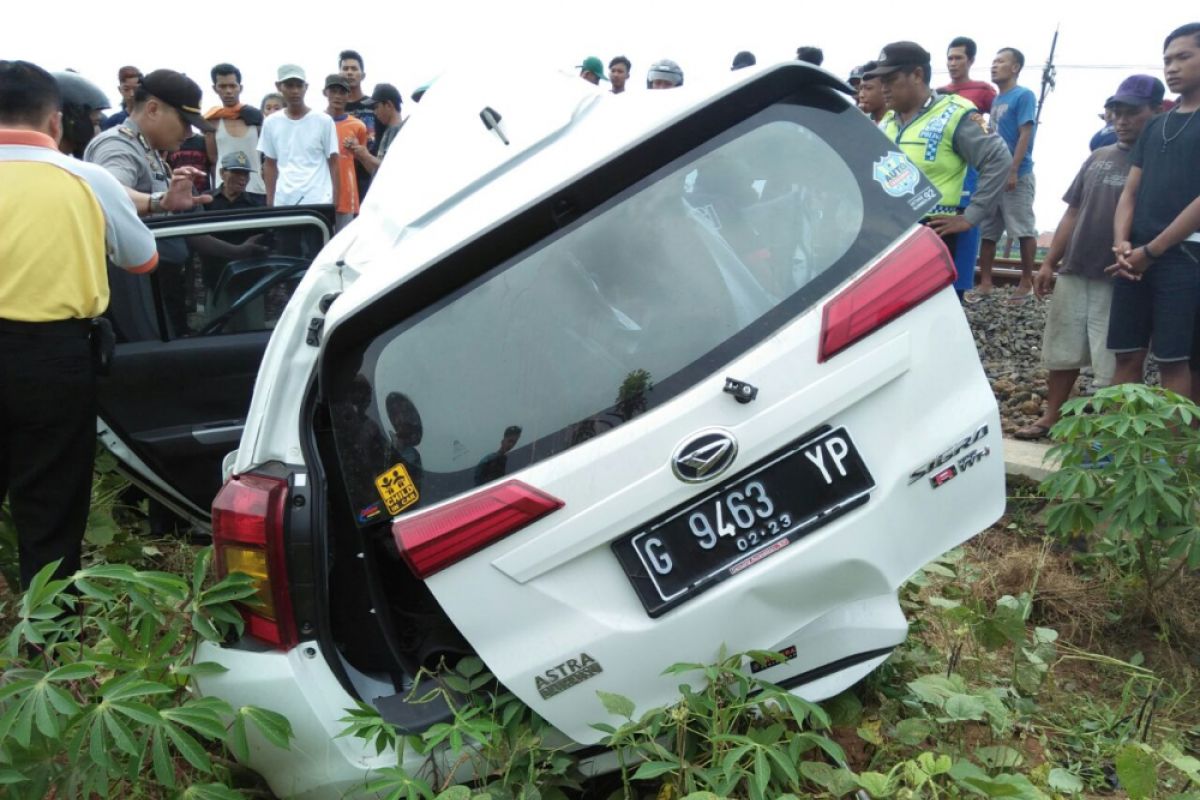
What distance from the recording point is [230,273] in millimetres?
4012

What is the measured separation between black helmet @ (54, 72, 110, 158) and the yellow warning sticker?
108 inches

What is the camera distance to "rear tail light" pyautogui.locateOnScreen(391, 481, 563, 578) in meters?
2.04

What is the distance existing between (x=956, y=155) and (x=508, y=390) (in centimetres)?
382

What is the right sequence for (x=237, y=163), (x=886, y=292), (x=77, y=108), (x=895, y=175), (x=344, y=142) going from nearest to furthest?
(x=886, y=292) → (x=895, y=175) → (x=77, y=108) → (x=237, y=163) → (x=344, y=142)

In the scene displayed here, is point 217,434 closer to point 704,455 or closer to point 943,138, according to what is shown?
point 704,455

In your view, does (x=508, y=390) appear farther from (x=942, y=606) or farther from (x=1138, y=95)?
(x=1138, y=95)

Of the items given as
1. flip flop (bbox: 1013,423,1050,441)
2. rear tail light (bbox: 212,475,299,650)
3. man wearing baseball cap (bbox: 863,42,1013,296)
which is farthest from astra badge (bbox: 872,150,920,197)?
flip flop (bbox: 1013,423,1050,441)

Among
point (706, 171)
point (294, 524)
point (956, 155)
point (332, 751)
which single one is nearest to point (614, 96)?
point (706, 171)

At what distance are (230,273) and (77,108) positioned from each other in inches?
40.5

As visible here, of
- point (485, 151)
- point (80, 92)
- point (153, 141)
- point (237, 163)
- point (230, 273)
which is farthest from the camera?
point (237, 163)

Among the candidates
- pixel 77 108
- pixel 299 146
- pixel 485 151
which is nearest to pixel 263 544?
pixel 485 151

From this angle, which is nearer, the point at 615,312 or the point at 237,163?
the point at 615,312

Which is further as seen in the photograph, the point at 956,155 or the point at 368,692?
the point at 956,155

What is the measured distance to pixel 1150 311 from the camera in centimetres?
458
